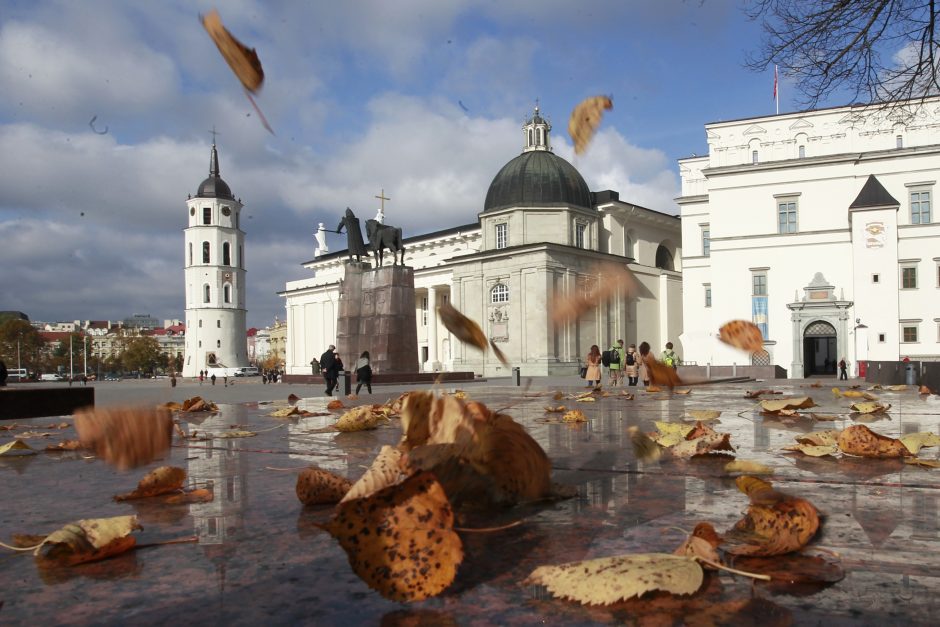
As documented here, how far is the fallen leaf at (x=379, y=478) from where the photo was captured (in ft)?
5.77

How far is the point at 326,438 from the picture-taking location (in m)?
5.39

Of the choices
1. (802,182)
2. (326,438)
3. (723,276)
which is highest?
(802,182)

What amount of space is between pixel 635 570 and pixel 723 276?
44099mm

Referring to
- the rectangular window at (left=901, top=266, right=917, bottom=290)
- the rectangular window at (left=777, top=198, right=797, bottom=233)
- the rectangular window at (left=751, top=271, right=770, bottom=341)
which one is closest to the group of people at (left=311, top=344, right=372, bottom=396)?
the rectangular window at (left=751, top=271, right=770, bottom=341)

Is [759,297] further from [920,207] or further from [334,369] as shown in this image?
[334,369]

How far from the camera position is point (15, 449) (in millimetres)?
4902

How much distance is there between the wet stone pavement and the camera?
1516 millimetres

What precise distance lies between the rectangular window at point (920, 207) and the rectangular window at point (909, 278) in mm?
2646

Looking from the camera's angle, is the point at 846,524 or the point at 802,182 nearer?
the point at 846,524

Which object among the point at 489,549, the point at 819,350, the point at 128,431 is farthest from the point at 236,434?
the point at 819,350

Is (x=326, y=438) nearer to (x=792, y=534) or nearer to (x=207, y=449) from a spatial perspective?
(x=207, y=449)

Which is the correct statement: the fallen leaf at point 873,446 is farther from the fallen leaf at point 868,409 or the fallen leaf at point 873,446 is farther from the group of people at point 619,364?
the group of people at point 619,364

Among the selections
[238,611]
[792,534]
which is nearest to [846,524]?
[792,534]

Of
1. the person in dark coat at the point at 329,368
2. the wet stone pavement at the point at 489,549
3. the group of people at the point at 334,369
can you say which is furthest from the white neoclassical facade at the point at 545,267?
the wet stone pavement at the point at 489,549
